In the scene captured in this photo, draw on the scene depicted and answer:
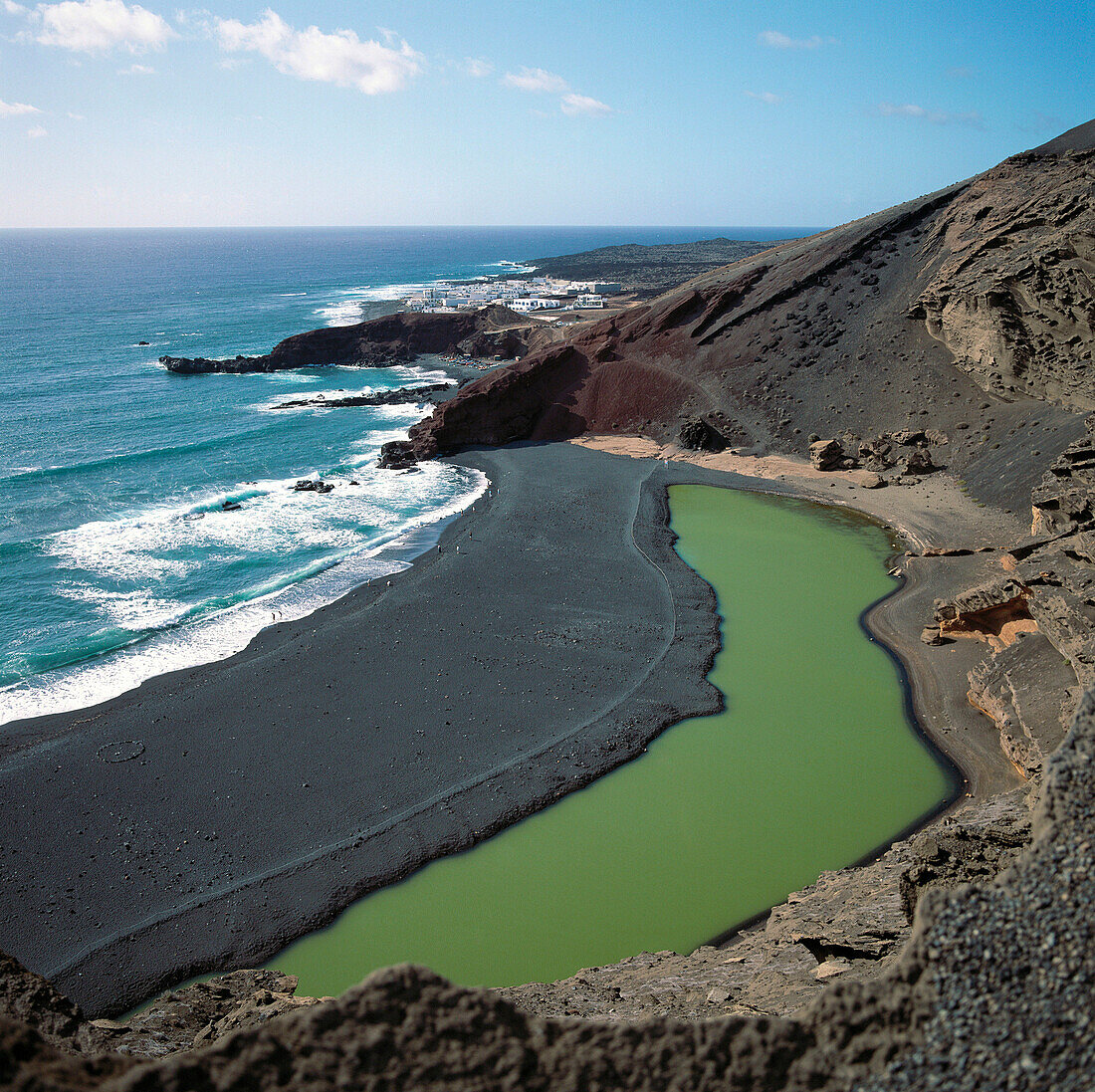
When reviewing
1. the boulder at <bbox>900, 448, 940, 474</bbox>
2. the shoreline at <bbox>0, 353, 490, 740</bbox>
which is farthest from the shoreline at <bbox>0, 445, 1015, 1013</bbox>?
the boulder at <bbox>900, 448, 940, 474</bbox>

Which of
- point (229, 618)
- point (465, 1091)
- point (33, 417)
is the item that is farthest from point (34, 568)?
point (465, 1091)

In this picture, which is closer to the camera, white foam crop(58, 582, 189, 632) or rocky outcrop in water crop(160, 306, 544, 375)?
white foam crop(58, 582, 189, 632)

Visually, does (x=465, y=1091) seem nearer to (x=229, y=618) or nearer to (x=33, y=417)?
(x=229, y=618)

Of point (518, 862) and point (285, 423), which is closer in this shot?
point (518, 862)

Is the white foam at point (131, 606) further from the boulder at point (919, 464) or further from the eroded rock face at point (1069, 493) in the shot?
the boulder at point (919, 464)

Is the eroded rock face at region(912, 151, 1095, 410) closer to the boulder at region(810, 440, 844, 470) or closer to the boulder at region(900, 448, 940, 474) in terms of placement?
the boulder at region(900, 448, 940, 474)

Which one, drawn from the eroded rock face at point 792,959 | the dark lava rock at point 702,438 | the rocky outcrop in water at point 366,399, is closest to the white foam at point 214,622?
the dark lava rock at point 702,438

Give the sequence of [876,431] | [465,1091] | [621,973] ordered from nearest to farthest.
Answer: [465,1091] < [621,973] < [876,431]
